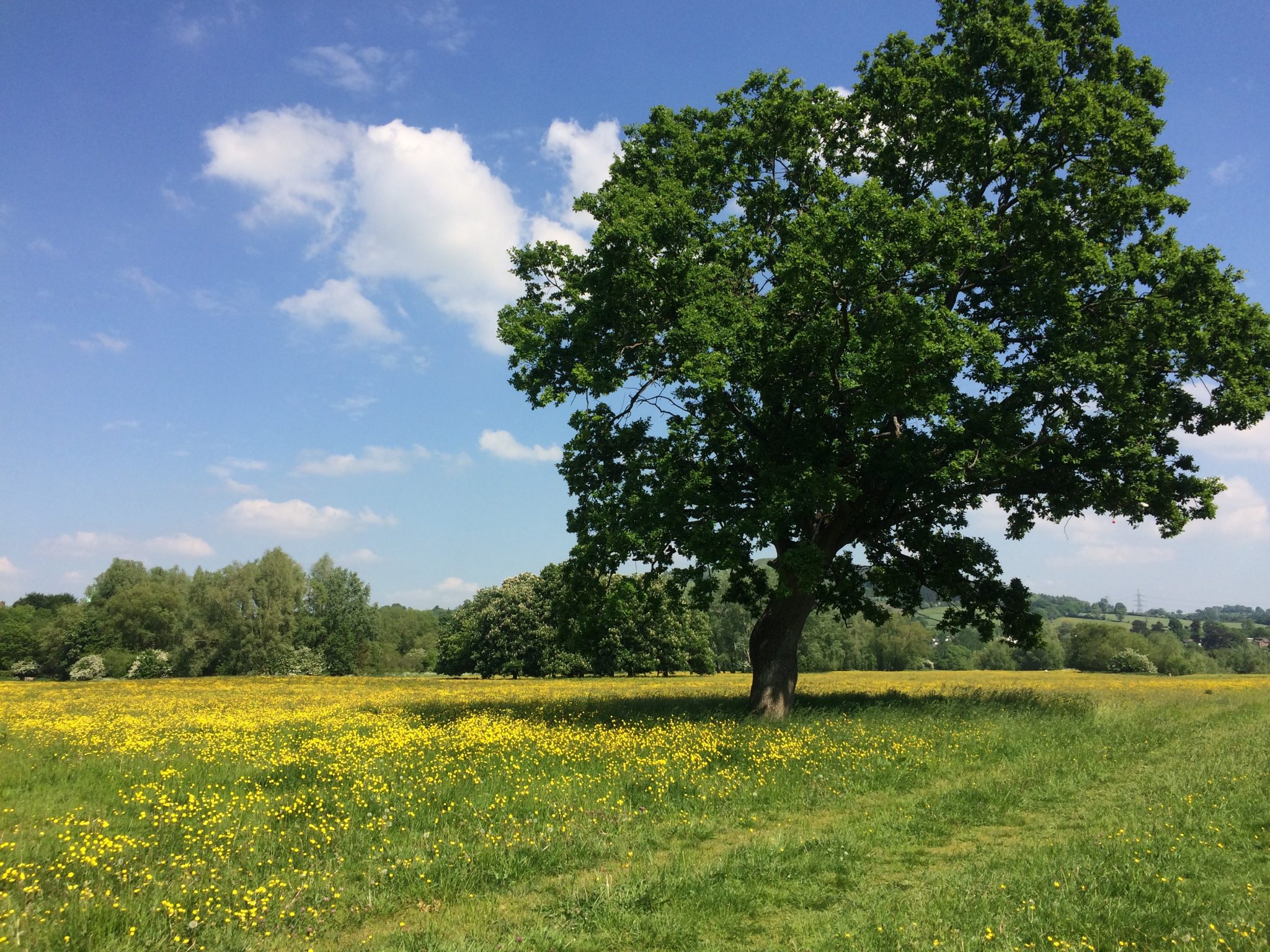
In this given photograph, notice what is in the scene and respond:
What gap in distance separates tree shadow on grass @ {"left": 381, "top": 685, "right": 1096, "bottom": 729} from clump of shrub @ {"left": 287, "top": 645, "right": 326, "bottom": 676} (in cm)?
5905

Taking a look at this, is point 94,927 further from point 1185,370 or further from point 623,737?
point 1185,370

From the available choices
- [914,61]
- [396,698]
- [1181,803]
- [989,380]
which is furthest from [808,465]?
[396,698]

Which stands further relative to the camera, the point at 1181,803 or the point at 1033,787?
the point at 1033,787

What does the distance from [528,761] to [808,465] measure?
988 centimetres

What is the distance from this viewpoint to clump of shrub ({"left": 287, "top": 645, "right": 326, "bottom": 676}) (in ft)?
255

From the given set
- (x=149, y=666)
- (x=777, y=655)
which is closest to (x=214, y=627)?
(x=149, y=666)

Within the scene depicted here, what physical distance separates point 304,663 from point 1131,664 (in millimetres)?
89599

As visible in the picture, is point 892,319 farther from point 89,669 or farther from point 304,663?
point 89,669

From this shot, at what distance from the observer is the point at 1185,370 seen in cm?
1906

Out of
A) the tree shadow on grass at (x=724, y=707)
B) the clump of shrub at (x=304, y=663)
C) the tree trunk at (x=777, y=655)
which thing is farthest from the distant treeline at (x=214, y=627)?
the tree trunk at (x=777, y=655)

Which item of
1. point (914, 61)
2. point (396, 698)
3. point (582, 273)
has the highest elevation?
point (914, 61)

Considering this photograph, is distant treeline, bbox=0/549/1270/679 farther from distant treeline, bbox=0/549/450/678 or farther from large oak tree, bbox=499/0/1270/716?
large oak tree, bbox=499/0/1270/716

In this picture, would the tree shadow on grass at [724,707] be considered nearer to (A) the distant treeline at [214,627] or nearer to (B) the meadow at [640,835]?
(B) the meadow at [640,835]

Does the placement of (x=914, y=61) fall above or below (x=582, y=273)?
above
